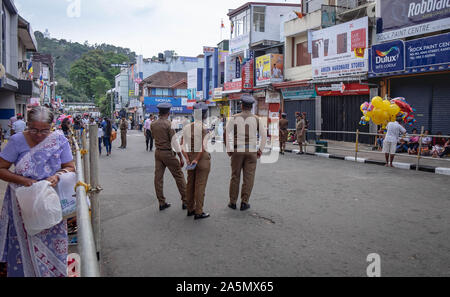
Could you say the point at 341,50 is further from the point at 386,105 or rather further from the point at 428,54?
the point at 386,105

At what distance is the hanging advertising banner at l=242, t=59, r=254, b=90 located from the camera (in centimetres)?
2726

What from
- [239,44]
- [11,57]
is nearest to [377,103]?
[239,44]

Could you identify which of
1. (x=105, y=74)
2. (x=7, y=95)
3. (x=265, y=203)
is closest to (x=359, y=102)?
(x=265, y=203)

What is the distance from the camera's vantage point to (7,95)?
2381cm

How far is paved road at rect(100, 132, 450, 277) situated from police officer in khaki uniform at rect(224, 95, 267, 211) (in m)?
0.33

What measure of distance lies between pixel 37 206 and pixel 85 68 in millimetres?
83373

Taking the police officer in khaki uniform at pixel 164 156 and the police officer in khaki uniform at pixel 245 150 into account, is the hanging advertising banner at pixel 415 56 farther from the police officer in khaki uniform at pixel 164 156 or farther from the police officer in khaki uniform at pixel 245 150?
the police officer in khaki uniform at pixel 164 156

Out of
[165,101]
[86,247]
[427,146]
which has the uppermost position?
[165,101]

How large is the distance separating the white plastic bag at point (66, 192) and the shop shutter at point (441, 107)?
15337 mm

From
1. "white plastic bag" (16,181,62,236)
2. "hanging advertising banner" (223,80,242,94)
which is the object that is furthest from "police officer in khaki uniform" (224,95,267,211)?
"hanging advertising banner" (223,80,242,94)

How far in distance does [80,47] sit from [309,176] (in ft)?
338

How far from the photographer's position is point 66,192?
10.7ft

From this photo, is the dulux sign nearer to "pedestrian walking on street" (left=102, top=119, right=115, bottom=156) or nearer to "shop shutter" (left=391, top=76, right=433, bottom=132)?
"shop shutter" (left=391, top=76, right=433, bottom=132)

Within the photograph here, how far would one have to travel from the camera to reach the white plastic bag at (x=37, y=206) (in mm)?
2869
